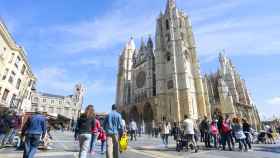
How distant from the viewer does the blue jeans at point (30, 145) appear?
5.11m

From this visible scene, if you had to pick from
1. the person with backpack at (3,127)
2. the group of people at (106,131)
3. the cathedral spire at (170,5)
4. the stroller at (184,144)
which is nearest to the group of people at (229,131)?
the stroller at (184,144)

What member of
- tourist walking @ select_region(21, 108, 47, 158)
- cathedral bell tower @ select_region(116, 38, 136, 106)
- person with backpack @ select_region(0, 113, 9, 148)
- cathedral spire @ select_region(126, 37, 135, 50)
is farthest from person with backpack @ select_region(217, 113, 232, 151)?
cathedral spire @ select_region(126, 37, 135, 50)

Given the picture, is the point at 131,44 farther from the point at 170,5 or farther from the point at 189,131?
the point at 189,131

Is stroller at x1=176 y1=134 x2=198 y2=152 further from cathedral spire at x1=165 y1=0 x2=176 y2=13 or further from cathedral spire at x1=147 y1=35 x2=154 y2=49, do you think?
cathedral spire at x1=147 y1=35 x2=154 y2=49

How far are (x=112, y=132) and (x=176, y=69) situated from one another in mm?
37620

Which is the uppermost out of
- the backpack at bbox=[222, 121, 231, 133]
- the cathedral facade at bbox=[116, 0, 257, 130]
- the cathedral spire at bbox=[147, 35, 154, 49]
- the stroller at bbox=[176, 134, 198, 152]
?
the cathedral spire at bbox=[147, 35, 154, 49]

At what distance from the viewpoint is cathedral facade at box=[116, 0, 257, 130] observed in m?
40.6

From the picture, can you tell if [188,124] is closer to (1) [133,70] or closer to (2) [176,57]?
(2) [176,57]

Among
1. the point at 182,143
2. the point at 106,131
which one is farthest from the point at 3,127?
the point at 182,143

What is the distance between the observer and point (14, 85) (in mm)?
24734

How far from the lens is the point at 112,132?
5.27m

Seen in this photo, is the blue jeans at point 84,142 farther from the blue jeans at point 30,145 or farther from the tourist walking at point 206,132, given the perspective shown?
the tourist walking at point 206,132

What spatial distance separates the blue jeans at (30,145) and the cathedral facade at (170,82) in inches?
1364

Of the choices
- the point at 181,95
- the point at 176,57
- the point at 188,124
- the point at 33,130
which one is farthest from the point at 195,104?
the point at 33,130
